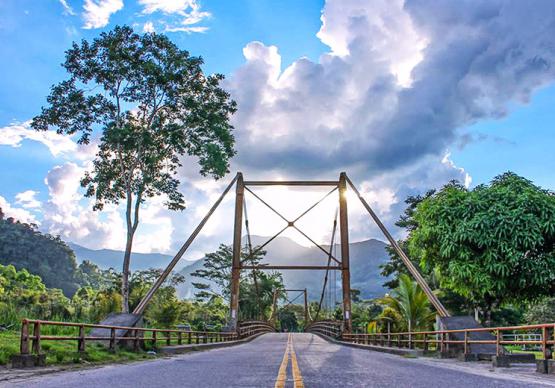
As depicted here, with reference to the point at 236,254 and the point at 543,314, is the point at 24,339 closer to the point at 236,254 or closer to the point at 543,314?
the point at 236,254

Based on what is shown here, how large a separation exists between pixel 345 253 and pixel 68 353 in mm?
25425

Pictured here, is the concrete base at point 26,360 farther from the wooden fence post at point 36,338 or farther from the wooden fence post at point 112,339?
the wooden fence post at point 112,339

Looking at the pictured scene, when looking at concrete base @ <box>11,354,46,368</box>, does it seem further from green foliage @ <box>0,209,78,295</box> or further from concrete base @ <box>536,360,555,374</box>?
green foliage @ <box>0,209,78,295</box>

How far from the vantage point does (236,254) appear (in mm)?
34562

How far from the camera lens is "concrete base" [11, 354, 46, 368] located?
31.8 ft

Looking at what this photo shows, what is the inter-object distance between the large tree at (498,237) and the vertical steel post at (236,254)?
15.7m

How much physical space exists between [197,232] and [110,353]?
10.8 m

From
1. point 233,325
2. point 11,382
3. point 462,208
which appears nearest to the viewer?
point 11,382

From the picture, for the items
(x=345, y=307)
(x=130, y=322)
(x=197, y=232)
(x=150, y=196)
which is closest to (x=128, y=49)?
(x=150, y=196)

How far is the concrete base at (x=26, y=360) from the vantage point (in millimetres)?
9703

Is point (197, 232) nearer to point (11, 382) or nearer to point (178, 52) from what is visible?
point (178, 52)

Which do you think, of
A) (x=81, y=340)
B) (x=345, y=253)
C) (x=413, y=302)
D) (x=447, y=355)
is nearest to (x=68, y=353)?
(x=81, y=340)

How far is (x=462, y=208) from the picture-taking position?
18141 millimetres

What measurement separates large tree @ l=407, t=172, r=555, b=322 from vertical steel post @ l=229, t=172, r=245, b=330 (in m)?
15.7
